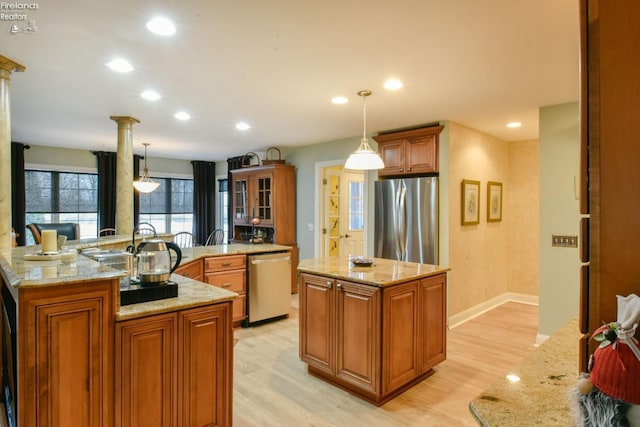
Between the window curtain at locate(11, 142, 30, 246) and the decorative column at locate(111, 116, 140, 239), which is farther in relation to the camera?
the window curtain at locate(11, 142, 30, 246)

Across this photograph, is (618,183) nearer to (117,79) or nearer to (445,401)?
(445,401)

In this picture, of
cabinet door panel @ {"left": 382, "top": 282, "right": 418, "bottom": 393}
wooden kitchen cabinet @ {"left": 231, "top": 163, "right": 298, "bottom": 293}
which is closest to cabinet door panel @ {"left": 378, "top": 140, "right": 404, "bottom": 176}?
wooden kitchen cabinet @ {"left": 231, "top": 163, "right": 298, "bottom": 293}

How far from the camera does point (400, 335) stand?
8.80 feet

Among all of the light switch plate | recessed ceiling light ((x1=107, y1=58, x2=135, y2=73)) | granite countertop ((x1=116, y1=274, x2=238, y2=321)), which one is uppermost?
recessed ceiling light ((x1=107, y1=58, x2=135, y2=73))

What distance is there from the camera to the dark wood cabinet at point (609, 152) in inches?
29.1

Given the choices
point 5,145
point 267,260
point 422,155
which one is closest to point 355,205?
point 422,155

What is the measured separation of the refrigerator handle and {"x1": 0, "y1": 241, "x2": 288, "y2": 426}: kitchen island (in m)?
2.98

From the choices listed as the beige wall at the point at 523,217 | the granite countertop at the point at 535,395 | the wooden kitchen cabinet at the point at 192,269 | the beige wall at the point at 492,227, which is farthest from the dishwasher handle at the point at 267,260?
the beige wall at the point at 523,217

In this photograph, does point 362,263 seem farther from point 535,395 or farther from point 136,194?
point 136,194

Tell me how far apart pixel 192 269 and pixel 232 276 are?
1.85 ft

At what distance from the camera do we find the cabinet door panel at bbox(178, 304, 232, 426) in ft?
6.33

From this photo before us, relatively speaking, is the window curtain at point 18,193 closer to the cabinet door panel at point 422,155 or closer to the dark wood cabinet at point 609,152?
the cabinet door panel at point 422,155

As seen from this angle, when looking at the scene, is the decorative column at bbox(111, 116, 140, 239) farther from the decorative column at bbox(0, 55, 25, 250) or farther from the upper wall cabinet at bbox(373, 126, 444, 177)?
the upper wall cabinet at bbox(373, 126, 444, 177)

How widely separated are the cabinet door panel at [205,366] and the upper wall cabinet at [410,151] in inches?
127
